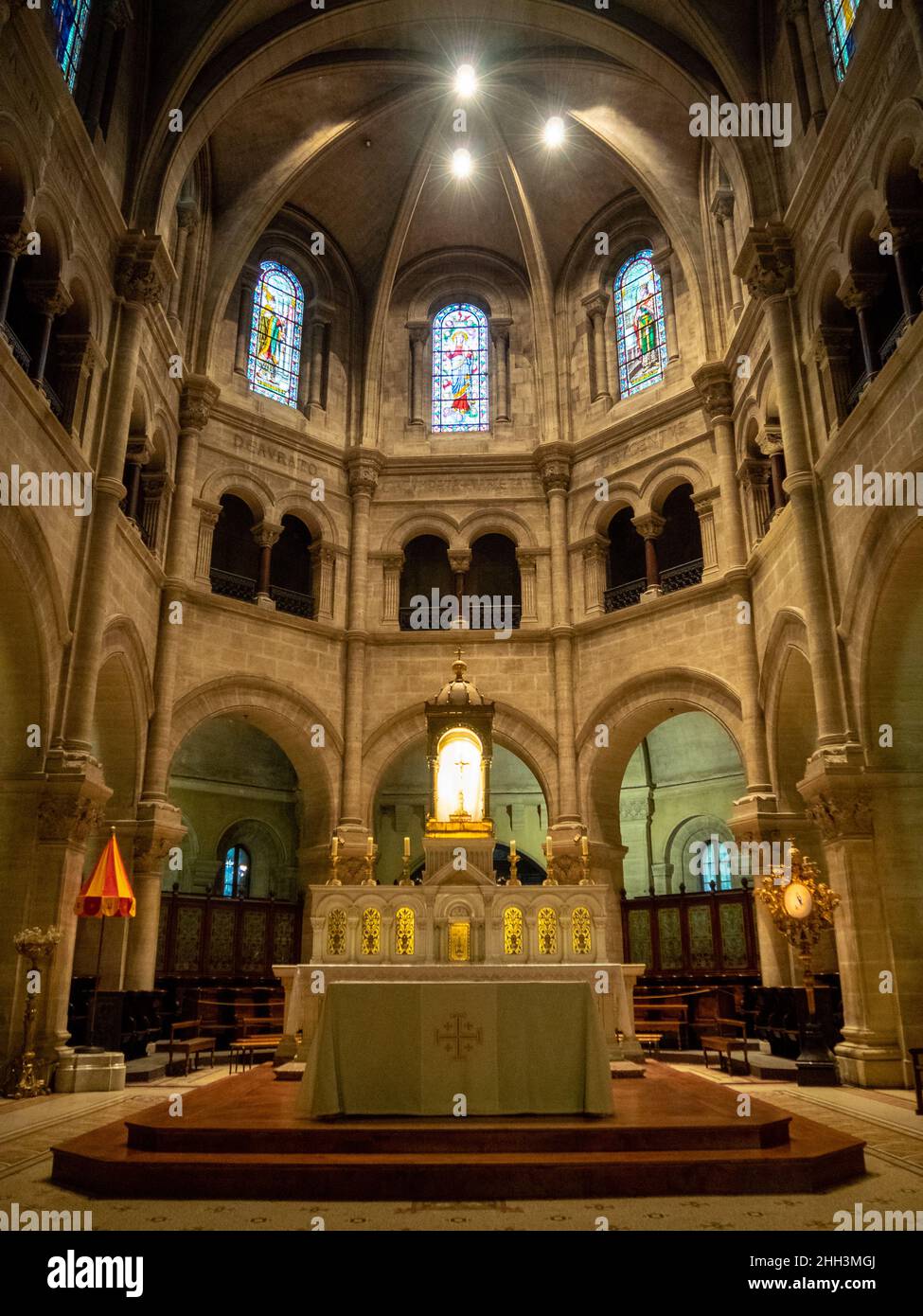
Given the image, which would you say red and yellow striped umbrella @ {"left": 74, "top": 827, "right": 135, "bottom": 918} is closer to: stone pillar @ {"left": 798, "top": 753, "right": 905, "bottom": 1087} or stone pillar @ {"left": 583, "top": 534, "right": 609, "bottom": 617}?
stone pillar @ {"left": 798, "top": 753, "right": 905, "bottom": 1087}

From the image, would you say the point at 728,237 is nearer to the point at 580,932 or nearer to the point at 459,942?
the point at 580,932

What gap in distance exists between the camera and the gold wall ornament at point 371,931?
10844 millimetres

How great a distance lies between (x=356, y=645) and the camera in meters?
19.5

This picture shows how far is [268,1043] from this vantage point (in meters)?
12.8

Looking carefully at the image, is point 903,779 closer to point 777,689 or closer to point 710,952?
point 777,689

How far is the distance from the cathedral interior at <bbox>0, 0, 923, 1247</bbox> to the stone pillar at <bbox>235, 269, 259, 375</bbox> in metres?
0.15

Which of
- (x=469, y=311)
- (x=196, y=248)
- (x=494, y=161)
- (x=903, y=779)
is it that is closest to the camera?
(x=903, y=779)

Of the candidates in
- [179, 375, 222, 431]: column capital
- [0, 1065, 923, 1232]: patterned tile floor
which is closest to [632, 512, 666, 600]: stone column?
[179, 375, 222, 431]: column capital

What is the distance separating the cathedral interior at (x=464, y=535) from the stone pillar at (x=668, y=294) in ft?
0.29

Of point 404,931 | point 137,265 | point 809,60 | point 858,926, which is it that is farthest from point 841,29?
point 404,931

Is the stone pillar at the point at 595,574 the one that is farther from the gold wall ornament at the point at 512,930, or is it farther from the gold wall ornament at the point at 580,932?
the gold wall ornament at the point at 512,930

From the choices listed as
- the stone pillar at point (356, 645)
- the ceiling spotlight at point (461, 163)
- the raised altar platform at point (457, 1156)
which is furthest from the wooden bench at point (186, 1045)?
the ceiling spotlight at point (461, 163)

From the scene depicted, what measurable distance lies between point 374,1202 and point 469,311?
2055cm

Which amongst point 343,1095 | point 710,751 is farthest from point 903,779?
point 710,751
